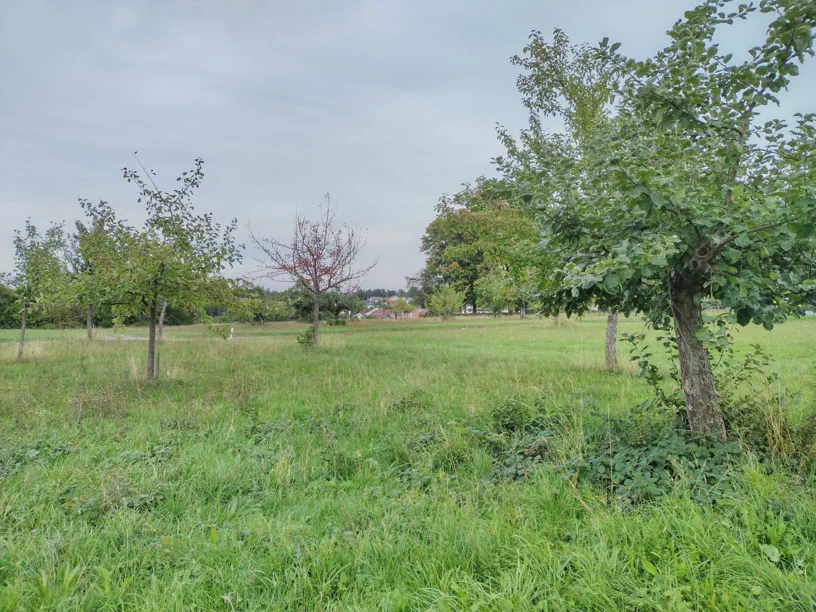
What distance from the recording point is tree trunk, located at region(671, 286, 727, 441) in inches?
138

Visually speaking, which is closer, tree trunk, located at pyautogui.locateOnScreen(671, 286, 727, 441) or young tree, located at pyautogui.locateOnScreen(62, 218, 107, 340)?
tree trunk, located at pyautogui.locateOnScreen(671, 286, 727, 441)

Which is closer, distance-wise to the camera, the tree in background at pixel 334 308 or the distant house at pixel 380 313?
the tree in background at pixel 334 308

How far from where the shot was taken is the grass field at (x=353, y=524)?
2.12m

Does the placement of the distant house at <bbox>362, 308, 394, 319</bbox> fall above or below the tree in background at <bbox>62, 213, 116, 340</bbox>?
below

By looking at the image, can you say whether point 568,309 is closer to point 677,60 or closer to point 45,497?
point 677,60

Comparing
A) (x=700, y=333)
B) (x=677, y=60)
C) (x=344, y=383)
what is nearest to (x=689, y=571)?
(x=700, y=333)

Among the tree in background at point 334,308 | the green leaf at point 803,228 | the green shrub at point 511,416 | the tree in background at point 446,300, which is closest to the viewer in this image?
the green leaf at point 803,228

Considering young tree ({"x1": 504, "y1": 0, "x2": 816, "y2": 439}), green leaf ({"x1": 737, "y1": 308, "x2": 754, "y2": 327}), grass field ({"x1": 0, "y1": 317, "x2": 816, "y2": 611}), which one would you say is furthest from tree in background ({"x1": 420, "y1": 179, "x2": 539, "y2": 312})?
grass field ({"x1": 0, "y1": 317, "x2": 816, "y2": 611})

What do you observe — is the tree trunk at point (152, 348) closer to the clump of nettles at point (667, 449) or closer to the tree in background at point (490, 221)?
the tree in background at point (490, 221)

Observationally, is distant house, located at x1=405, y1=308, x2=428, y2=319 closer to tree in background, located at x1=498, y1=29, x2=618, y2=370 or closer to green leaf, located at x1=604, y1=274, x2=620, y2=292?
tree in background, located at x1=498, y1=29, x2=618, y2=370

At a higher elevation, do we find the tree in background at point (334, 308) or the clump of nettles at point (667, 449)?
the tree in background at point (334, 308)

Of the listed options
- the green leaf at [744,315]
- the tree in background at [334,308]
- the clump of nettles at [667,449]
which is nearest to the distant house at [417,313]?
the tree in background at [334,308]

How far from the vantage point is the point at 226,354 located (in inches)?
507

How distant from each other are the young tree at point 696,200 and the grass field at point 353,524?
4.23ft
